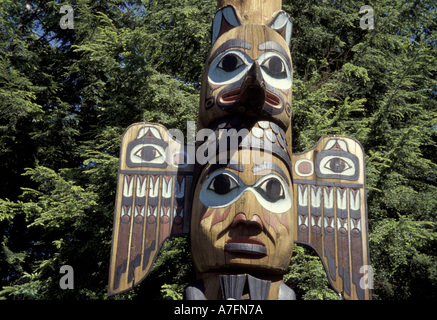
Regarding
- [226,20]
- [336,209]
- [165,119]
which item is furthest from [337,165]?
[165,119]

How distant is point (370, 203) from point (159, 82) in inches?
159

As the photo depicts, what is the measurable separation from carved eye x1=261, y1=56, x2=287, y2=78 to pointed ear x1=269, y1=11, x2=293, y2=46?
49 cm

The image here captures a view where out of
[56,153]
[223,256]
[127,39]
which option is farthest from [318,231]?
[56,153]

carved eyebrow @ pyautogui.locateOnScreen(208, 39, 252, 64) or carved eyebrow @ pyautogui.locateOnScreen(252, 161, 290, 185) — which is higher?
carved eyebrow @ pyautogui.locateOnScreen(208, 39, 252, 64)

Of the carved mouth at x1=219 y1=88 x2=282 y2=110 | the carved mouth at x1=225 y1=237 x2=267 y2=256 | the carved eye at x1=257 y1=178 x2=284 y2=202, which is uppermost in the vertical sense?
the carved mouth at x1=219 y1=88 x2=282 y2=110

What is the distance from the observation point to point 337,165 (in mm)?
4531

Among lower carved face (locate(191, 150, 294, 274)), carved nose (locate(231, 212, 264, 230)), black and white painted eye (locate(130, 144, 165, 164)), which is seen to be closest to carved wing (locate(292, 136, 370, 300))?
lower carved face (locate(191, 150, 294, 274))

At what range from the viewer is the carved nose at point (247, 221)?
3754 millimetres

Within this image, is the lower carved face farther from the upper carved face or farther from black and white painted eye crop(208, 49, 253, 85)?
black and white painted eye crop(208, 49, 253, 85)

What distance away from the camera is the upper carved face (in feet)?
13.9

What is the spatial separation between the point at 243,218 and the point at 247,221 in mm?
40

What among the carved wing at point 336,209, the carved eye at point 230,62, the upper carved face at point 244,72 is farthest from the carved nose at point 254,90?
the carved wing at point 336,209

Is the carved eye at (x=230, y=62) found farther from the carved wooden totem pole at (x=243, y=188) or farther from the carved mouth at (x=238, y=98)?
the carved mouth at (x=238, y=98)
